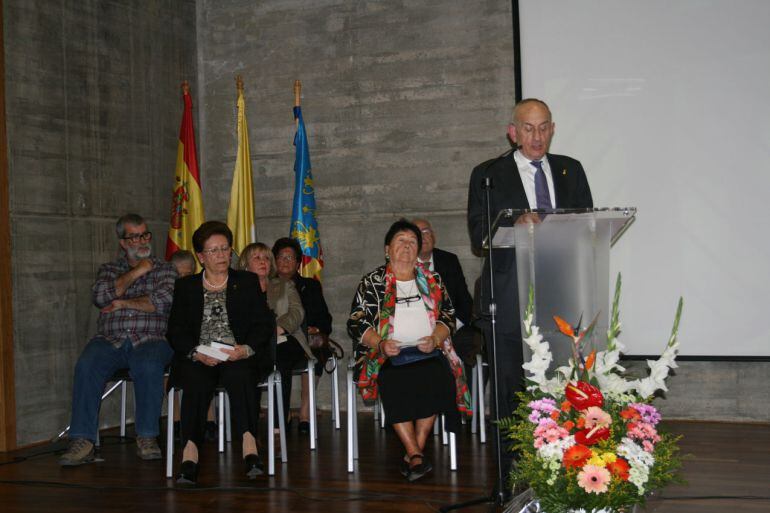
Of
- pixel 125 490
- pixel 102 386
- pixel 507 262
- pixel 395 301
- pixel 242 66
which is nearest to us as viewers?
pixel 507 262

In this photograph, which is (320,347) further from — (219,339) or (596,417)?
(596,417)

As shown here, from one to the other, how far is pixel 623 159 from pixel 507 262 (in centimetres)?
274

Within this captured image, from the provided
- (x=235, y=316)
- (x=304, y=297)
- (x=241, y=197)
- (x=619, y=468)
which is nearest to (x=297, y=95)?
(x=241, y=197)

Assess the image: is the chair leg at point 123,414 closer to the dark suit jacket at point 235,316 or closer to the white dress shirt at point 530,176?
the dark suit jacket at point 235,316

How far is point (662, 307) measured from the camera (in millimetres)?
Answer: 5836

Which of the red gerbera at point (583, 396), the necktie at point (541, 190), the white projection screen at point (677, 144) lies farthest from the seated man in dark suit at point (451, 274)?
the red gerbera at point (583, 396)

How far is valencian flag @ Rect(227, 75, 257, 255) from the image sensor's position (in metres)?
6.53

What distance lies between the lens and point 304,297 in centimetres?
585

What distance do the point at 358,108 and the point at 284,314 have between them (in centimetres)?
202

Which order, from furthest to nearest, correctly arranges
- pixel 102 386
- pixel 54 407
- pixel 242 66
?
pixel 242 66, pixel 54 407, pixel 102 386

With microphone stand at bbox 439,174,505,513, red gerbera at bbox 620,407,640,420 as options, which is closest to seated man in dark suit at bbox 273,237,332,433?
microphone stand at bbox 439,174,505,513

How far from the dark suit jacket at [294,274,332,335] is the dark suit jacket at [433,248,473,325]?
826 mm

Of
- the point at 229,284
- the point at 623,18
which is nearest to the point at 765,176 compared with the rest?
the point at 623,18

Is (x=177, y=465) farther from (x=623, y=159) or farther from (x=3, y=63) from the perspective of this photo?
(x=623, y=159)
